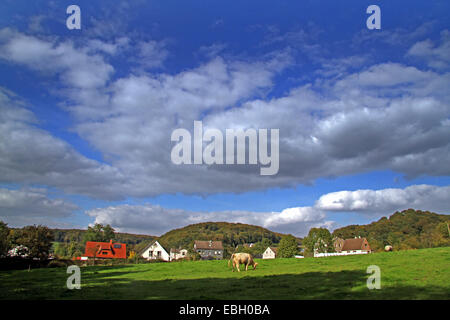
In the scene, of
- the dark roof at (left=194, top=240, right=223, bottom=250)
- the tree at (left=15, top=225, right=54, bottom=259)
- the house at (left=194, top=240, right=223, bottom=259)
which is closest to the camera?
the tree at (left=15, top=225, right=54, bottom=259)

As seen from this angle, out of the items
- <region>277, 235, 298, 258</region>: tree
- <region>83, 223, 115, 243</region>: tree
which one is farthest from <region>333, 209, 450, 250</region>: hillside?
<region>83, 223, 115, 243</region>: tree

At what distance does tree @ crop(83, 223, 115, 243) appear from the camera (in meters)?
118

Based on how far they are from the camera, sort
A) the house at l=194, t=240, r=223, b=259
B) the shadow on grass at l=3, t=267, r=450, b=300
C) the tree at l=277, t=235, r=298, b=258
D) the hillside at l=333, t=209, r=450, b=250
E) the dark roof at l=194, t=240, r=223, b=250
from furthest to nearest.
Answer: the dark roof at l=194, t=240, r=223, b=250
the house at l=194, t=240, r=223, b=259
the hillside at l=333, t=209, r=450, b=250
the tree at l=277, t=235, r=298, b=258
the shadow on grass at l=3, t=267, r=450, b=300

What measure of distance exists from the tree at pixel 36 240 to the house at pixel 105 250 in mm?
37815

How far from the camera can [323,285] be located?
57.5 ft

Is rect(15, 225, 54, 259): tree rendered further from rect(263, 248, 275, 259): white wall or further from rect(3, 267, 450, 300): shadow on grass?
rect(263, 248, 275, 259): white wall

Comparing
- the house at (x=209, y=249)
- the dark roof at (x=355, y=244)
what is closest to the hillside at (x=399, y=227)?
the dark roof at (x=355, y=244)

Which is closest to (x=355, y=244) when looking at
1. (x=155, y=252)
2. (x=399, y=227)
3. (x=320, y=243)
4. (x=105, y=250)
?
(x=320, y=243)

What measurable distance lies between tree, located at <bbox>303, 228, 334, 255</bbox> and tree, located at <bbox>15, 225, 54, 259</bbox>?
78851 mm

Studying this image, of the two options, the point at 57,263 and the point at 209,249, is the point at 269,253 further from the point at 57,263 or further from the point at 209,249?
the point at 57,263
